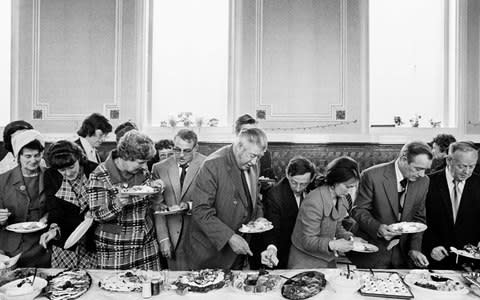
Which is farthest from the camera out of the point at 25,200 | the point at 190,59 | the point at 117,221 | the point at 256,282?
the point at 190,59

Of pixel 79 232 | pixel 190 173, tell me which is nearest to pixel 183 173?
pixel 190 173

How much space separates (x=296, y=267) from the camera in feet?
8.80

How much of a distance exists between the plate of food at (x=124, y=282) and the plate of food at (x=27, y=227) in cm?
70

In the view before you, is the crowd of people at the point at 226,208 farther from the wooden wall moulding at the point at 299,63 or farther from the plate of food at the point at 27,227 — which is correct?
the wooden wall moulding at the point at 299,63

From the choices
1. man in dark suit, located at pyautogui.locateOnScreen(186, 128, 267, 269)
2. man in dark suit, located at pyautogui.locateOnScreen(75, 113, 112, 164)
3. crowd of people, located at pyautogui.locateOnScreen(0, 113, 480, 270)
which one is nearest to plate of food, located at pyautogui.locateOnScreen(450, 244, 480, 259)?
crowd of people, located at pyautogui.locateOnScreen(0, 113, 480, 270)

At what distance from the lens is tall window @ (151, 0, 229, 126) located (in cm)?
646

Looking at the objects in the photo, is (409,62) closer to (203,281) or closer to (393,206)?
(393,206)

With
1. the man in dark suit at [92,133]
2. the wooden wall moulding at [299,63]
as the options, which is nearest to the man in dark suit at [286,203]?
the man in dark suit at [92,133]

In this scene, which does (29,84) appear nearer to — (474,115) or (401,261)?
(401,261)

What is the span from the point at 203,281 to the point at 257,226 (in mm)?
598

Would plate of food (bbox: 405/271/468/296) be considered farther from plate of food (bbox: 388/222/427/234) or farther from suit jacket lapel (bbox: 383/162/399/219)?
suit jacket lapel (bbox: 383/162/399/219)

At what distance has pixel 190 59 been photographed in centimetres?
654

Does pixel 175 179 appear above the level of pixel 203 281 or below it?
above

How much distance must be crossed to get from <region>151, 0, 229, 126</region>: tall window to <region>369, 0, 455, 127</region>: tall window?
239cm
